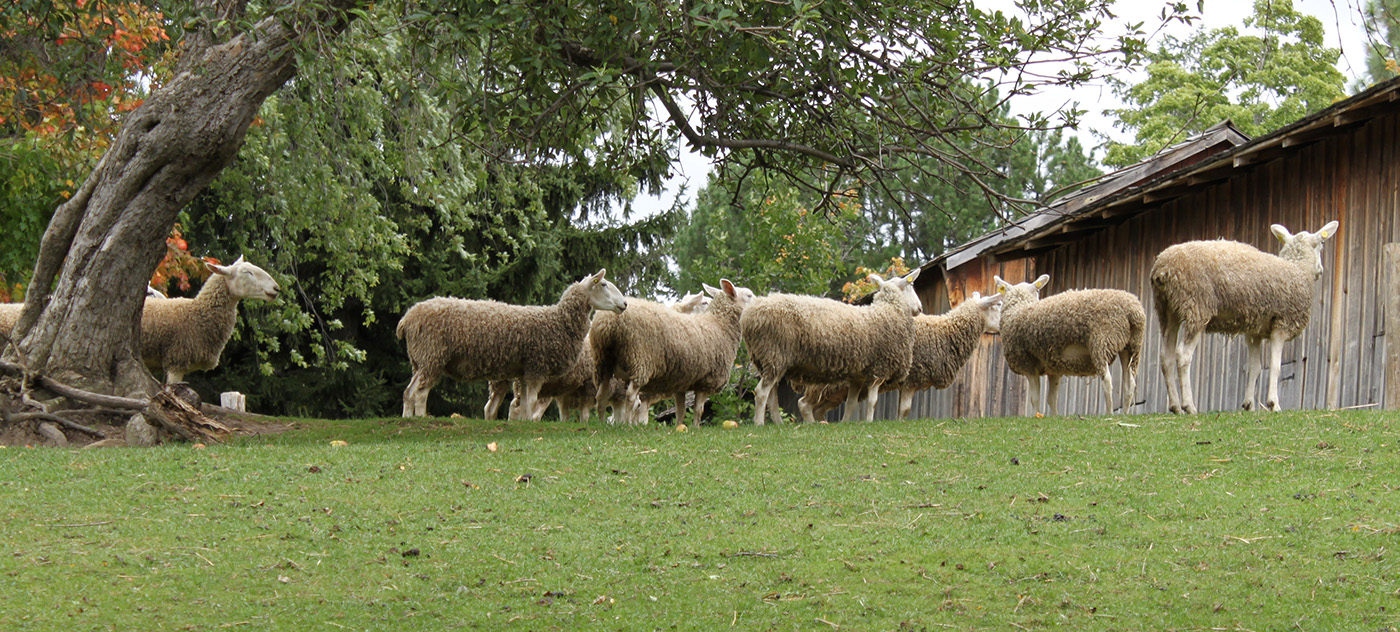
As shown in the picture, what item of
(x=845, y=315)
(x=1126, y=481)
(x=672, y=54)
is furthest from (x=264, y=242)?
(x=1126, y=481)

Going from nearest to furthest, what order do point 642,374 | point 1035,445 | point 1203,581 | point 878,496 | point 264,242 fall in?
point 1203,581
point 878,496
point 1035,445
point 642,374
point 264,242

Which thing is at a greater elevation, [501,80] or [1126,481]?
[501,80]

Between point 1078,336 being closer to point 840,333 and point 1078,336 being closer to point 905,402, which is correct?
point 840,333

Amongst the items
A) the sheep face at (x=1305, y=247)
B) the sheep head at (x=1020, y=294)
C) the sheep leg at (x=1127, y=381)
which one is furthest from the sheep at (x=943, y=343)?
the sheep face at (x=1305, y=247)

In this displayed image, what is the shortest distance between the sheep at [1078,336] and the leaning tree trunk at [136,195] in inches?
318

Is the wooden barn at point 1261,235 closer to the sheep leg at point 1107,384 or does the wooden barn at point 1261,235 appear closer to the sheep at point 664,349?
the sheep leg at point 1107,384

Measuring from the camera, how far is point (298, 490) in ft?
27.4

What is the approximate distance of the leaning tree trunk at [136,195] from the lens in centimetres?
1158

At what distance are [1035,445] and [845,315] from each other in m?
4.41

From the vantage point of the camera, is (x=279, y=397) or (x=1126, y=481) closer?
(x=1126, y=481)

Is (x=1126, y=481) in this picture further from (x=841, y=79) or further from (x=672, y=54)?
(x=672, y=54)

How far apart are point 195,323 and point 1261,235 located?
42.7 feet

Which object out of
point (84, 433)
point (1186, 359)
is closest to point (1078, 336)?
point (1186, 359)

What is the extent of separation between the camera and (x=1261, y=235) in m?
15.9
